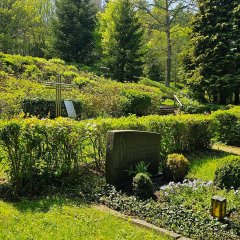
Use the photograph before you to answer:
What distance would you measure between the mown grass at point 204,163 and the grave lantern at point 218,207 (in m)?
1.87

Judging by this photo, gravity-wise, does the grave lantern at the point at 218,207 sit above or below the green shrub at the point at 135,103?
below

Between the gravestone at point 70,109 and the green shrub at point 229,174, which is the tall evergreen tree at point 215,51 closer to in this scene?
the gravestone at point 70,109

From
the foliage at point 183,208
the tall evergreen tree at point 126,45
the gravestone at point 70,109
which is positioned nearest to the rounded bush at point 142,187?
the foliage at point 183,208

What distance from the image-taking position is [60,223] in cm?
502

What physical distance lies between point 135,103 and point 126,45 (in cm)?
1256

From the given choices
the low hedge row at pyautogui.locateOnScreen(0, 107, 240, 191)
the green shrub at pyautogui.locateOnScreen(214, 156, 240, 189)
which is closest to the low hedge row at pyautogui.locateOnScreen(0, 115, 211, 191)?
the low hedge row at pyautogui.locateOnScreen(0, 107, 240, 191)

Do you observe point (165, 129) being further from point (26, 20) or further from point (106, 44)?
point (26, 20)

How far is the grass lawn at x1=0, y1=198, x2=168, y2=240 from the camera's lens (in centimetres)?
467

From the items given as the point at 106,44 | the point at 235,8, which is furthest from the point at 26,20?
the point at 235,8

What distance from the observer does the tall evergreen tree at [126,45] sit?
2847cm

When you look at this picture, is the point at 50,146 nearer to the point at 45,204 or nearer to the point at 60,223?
the point at 45,204

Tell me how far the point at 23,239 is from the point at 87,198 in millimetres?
1973

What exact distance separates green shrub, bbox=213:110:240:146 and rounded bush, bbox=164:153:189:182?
16.1ft

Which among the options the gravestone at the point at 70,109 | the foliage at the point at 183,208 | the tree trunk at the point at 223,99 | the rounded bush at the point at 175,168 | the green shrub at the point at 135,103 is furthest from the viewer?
the tree trunk at the point at 223,99
